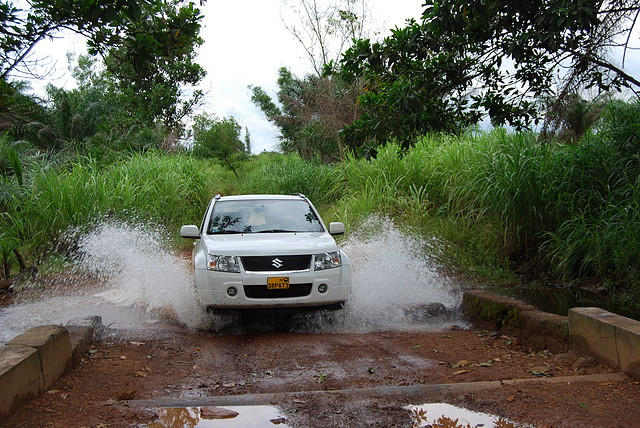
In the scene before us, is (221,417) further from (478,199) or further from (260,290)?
(478,199)

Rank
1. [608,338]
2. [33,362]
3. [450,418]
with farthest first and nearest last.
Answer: [608,338] < [33,362] < [450,418]

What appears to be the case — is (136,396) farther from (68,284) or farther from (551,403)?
(68,284)

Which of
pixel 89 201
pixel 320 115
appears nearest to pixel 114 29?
pixel 89 201

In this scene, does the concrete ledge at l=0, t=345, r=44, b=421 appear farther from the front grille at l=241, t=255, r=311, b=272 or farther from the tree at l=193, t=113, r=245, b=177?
the tree at l=193, t=113, r=245, b=177

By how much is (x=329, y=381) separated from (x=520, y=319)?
8.29 ft

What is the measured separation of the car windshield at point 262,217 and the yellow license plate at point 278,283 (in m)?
1.18

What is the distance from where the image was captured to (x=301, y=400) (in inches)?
155

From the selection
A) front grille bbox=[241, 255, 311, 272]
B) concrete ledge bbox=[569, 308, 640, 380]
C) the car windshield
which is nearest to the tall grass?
the car windshield

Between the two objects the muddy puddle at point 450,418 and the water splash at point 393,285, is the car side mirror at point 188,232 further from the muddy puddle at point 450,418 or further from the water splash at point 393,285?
the muddy puddle at point 450,418

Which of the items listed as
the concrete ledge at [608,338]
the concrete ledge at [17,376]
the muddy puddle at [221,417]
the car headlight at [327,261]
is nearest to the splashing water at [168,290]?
the car headlight at [327,261]

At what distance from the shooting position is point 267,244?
6.56m

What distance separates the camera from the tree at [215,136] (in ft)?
104

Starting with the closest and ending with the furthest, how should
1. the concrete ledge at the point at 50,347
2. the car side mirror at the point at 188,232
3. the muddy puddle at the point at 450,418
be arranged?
the muddy puddle at the point at 450,418 < the concrete ledge at the point at 50,347 < the car side mirror at the point at 188,232

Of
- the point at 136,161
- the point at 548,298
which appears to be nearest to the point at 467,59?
the point at 548,298
